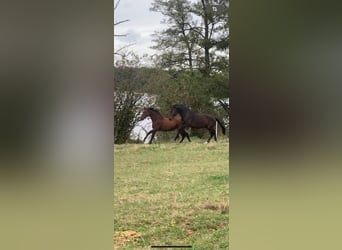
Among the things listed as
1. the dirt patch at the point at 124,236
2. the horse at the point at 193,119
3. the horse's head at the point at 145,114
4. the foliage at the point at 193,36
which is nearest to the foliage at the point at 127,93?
the horse's head at the point at 145,114

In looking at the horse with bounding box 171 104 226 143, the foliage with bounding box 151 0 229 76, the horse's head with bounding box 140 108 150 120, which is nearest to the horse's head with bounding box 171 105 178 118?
the horse with bounding box 171 104 226 143

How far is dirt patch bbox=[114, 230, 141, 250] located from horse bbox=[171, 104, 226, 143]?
0.94m

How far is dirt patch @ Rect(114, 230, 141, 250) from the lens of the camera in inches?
123

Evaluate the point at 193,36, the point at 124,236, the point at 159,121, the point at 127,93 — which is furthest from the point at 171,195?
the point at 193,36

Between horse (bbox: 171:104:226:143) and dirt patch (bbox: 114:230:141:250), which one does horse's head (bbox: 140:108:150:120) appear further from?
dirt patch (bbox: 114:230:141:250)

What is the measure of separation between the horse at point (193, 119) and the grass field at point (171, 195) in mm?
146

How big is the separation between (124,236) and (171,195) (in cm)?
51

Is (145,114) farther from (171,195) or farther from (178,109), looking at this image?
(171,195)
